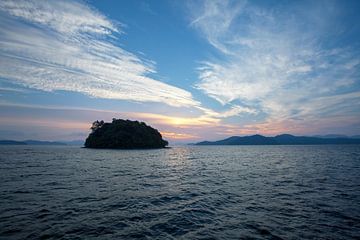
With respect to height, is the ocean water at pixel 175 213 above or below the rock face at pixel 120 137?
below

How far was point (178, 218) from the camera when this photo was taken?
52.4 feet

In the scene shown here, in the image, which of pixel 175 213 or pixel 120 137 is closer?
pixel 175 213

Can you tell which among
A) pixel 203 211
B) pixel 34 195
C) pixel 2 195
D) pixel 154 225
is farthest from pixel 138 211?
pixel 2 195

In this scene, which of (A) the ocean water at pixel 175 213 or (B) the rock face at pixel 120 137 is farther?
(B) the rock face at pixel 120 137

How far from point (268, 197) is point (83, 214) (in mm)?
17493

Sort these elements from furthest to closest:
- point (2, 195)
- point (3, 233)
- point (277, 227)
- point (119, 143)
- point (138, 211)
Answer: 1. point (119, 143)
2. point (2, 195)
3. point (138, 211)
4. point (277, 227)
5. point (3, 233)

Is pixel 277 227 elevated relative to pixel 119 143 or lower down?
lower down

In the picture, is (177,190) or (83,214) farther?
(177,190)

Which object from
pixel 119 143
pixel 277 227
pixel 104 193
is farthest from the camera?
pixel 119 143

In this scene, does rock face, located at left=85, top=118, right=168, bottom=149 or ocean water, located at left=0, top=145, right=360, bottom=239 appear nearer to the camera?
ocean water, located at left=0, top=145, right=360, bottom=239

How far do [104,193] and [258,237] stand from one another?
54.5ft

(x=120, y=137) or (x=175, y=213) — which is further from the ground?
(x=120, y=137)

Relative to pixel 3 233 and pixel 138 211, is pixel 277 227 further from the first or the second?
pixel 3 233

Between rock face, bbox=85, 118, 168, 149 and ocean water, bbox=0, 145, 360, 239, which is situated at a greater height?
rock face, bbox=85, 118, 168, 149
